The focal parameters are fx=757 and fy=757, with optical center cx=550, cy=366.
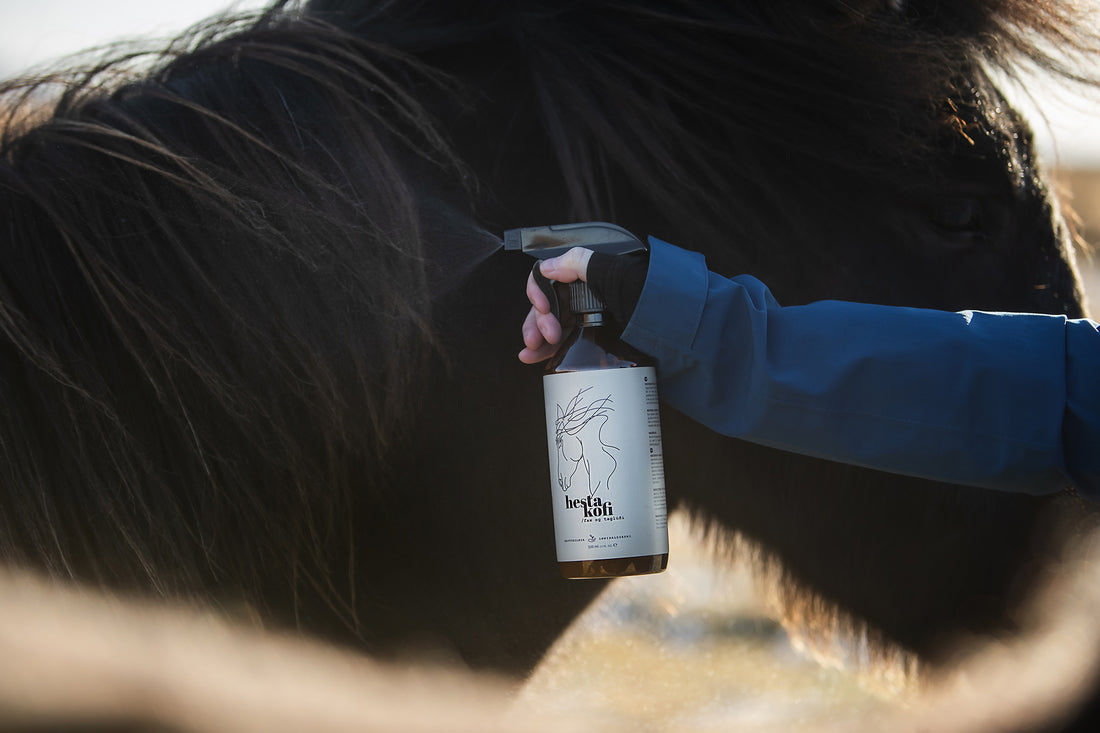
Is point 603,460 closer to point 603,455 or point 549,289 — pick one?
point 603,455

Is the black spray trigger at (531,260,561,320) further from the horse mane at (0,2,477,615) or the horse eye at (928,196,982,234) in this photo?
the horse eye at (928,196,982,234)

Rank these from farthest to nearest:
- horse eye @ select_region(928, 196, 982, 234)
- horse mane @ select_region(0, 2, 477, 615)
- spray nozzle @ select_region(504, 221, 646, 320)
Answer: horse eye @ select_region(928, 196, 982, 234), spray nozzle @ select_region(504, 221, 646, 320), horse mane @ select_region(0, 2, 477, 615)

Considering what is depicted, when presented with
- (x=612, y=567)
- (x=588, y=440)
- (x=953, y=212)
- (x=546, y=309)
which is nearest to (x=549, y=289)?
(x=546, y=309)

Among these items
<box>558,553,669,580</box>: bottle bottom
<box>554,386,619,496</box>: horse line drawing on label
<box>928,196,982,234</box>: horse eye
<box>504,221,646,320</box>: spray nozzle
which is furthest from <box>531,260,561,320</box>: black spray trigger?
<box>928,196,982,234</box>: horse eye

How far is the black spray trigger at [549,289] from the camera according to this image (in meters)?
0.83

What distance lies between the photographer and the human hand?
78 cm

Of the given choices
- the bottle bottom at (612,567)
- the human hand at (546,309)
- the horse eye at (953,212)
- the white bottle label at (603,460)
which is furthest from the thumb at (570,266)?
the horse eye at (953,212)

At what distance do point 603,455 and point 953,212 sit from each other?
0.59 metres

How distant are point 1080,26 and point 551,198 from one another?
0.78m

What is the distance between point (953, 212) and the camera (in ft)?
3.24

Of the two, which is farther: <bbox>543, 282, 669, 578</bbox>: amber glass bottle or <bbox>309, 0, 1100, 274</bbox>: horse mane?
<bbox>309, 0, 1100, 274</bbox>: horse mane

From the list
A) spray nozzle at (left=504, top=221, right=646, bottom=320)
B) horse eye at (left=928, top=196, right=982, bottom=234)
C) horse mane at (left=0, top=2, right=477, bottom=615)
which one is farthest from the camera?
horse eye at (left=928, top=196, right=982, bottom=234)

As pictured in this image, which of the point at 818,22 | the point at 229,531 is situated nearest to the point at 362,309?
the point at 229,531

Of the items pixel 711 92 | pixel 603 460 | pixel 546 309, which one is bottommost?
pixel 603 460
